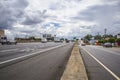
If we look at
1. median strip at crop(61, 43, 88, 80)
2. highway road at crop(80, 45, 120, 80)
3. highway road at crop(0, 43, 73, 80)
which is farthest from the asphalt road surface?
highway road at crop(80, 45, 120, 80)

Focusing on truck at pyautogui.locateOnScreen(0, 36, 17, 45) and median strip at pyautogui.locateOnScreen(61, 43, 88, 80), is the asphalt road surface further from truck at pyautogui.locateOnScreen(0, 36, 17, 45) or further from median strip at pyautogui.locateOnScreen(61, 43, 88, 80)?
truck at pyautogui.locateOnScreen(0, 36, 17, 45)

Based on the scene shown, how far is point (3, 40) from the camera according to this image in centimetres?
6831

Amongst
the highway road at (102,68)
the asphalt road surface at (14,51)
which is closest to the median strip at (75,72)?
the highway road at (102,68)

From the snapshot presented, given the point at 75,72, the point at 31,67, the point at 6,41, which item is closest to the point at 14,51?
the point at 31,67

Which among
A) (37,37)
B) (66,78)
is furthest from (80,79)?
(37,37)

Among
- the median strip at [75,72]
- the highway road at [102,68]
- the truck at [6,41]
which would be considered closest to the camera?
the median strip at [75,72]

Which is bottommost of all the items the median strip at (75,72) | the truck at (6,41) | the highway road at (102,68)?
the highway road at (102,68)

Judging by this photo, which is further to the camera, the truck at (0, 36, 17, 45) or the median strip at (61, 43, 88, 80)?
the truck at (0, 36, 17, 45)

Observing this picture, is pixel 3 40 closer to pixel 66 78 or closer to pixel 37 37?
pixel 66 78

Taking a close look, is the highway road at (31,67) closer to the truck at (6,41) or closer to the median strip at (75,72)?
the median strip at (75,72)

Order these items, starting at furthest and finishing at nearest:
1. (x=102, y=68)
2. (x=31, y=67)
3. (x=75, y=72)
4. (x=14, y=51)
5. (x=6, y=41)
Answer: (x=6, y=41) → (x=14, y=51) → (x=102, y=68) → (x=31, y=67) → (x=75, y=72)

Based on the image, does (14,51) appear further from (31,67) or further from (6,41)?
(6,41)

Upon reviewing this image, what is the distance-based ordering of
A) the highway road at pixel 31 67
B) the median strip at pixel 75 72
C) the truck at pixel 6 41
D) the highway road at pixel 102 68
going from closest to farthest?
the median strip at pixel 75 72
the highway road at pixel 31 67
the highway road at pixel 102 68
the truck at pixel 6 41

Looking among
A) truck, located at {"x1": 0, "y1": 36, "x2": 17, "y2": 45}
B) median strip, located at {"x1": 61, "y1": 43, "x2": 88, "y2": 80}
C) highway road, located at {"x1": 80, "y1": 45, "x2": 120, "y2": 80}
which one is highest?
truck, located at {"x1": 0, "y1": 36, "x2": 17, "y2": 45}
